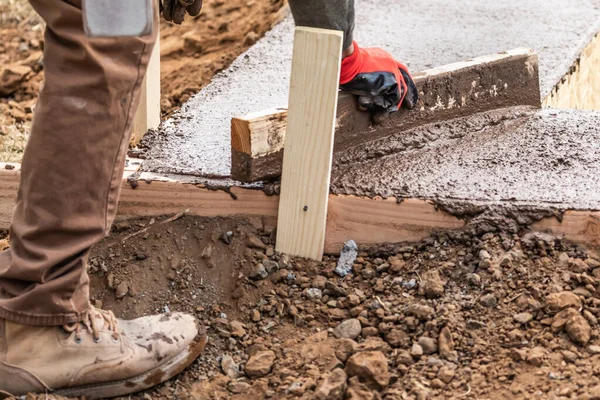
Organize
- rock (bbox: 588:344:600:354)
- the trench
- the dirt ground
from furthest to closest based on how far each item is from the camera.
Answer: the dirt ground
the trench
rock (bbox: 588:344:600:354)

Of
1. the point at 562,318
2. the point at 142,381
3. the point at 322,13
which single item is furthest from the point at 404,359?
the point at 322,13

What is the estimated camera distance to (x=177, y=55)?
17.1 feet

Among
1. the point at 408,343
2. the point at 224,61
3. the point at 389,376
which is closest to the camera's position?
the point at 389,376

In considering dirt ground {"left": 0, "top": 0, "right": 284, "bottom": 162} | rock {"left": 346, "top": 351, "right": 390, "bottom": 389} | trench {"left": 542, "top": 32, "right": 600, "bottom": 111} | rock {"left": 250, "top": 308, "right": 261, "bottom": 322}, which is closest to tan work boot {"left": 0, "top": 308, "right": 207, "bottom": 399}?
rock {"left": 250, "top": 308, "right": 261, "bottom": 322}

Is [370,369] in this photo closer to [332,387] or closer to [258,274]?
[332,387]

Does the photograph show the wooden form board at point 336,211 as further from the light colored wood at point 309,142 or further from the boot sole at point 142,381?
the boot sole at point 142,381

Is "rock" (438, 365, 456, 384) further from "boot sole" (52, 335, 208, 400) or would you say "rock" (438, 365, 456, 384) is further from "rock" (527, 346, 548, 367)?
"boot sole" (52, 335, 208, 400)

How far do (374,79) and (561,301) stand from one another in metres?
1.01

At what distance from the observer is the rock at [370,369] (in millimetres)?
2123

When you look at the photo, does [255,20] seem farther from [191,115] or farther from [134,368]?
[134,368]

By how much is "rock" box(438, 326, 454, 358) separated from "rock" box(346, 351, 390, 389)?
0.61 ft

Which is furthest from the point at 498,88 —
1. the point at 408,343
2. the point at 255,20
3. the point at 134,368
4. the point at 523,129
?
the point at 255,20

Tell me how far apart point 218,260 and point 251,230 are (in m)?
0.16

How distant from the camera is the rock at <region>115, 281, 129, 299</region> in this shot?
8.43ft
